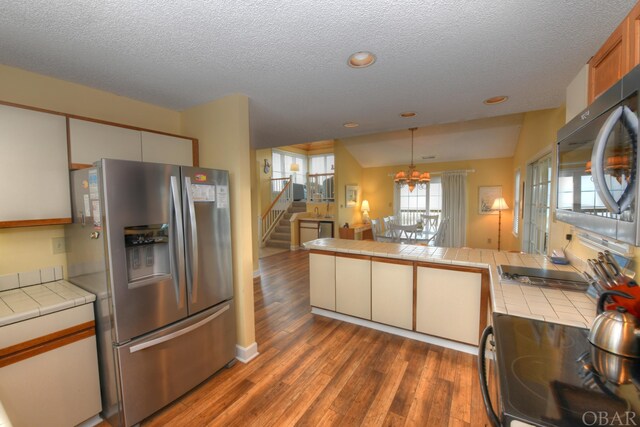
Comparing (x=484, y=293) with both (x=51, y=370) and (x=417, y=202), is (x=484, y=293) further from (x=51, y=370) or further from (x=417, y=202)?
(x=417, y=202)

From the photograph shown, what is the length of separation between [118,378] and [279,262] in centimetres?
438

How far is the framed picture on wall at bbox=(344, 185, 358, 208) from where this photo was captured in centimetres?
742

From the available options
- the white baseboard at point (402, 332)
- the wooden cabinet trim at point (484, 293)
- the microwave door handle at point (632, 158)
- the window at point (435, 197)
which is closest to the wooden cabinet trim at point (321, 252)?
the white baseboard at point (402, 332)

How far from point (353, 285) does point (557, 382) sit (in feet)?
7.40

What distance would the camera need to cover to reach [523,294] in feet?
5.05

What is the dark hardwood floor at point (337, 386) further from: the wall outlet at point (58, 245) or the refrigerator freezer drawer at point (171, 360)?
the wall outlet at point (58, 245)

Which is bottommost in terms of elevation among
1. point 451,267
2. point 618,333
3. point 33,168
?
point 451,267

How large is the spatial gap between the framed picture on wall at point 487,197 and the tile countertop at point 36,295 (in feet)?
24.8

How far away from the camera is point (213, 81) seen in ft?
6.64

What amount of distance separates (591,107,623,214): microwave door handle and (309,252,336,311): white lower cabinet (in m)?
2.49

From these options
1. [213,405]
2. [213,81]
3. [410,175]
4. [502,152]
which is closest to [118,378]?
[213,405]

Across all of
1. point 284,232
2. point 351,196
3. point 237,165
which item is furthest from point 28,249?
point 351,196

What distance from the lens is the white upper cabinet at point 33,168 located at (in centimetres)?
160

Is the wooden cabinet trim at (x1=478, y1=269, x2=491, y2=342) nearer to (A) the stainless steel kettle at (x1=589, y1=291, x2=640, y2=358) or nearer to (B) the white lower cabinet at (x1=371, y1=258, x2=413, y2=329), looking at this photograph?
(B) the white lower cabinet at (x1=371, y1=258, x2=413, y2=329)
